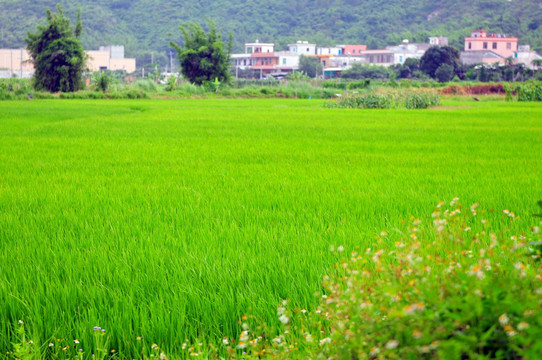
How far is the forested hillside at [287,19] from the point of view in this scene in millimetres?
95562

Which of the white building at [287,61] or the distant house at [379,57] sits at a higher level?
the distant house at [379,57]

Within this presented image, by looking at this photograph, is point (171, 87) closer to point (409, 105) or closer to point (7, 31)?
point (409, 105)

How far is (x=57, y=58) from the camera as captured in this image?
111 feet

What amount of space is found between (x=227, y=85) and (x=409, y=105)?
1963cm

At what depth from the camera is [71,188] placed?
5.29 m


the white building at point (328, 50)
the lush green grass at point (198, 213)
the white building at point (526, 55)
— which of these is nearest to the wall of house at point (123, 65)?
the white building at point (328, 50)

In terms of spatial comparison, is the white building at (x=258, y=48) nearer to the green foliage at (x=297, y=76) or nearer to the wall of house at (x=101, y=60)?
the wall of house at (x=101, y=60)

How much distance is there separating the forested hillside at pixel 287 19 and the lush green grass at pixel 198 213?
9030 centimetres

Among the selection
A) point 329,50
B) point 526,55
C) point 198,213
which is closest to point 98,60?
point 329,50

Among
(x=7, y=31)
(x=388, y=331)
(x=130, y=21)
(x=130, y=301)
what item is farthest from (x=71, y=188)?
(x=130, y=21)

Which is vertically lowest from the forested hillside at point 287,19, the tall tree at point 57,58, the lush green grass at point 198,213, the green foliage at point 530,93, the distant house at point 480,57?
the lush green grass at point 198,213

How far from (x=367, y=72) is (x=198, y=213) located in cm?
6606

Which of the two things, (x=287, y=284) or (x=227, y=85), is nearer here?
(x=287, y=284)

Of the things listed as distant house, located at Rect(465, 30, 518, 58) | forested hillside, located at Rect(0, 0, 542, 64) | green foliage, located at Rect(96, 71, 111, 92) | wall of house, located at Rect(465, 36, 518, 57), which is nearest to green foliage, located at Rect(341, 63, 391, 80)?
distant house, located at Rect(465, 30, 518, 58)
